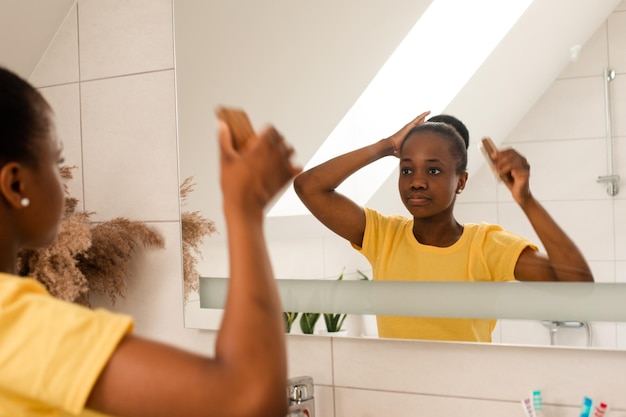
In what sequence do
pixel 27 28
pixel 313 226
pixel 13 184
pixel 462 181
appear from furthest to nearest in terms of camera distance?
1. pixel 27 28
2. pixel 313 226
3. pixel 462 181
4. pixel 13 184

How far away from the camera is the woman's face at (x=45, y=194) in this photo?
2.27ft

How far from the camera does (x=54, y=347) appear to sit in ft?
1.82

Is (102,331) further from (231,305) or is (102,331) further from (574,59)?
(574,59)

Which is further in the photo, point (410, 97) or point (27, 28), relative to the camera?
point (27, 28)

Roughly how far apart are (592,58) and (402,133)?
1.01 ft

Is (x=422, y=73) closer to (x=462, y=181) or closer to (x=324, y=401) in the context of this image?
(x=462, y=181)

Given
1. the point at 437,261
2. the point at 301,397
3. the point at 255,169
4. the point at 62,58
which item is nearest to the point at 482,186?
the point at 437,261

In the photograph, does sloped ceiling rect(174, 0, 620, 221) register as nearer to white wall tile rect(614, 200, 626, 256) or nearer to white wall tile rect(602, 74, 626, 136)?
white wall tile rect(602, 74, 626, 136)

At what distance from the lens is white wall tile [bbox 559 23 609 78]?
1022mm

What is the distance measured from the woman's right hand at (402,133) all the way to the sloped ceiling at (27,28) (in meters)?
0.82

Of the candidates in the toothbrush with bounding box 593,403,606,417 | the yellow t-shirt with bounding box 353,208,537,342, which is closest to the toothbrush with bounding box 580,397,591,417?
the toothbrush with bounding box 593,403,606,417

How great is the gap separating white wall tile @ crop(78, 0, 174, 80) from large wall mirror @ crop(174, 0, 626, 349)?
0.05 meters

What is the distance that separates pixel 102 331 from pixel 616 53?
33.1 inches

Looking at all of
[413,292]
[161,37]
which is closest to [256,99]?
[161,37]
